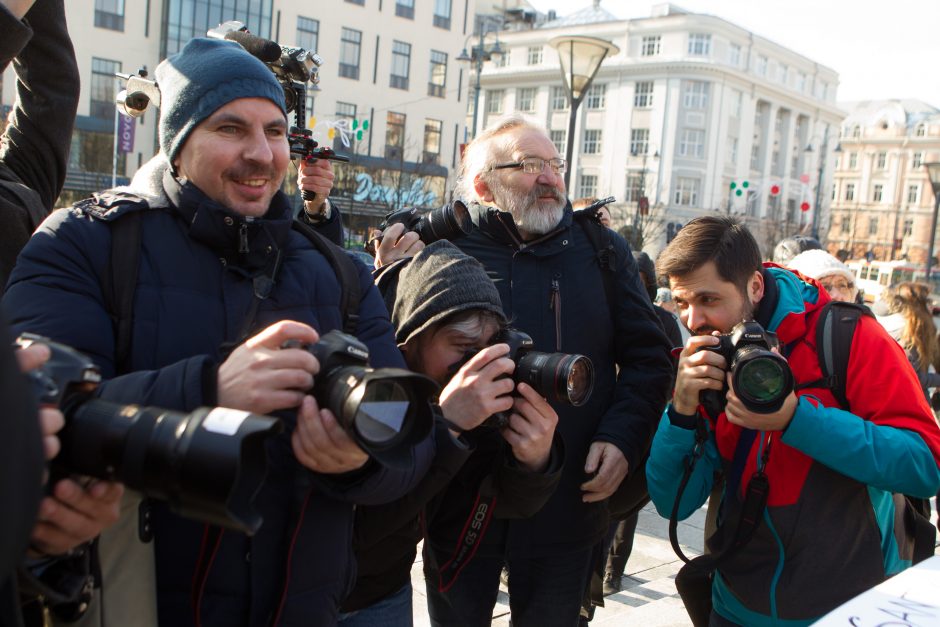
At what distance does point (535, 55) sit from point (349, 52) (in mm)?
29634

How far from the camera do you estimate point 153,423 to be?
125 cm

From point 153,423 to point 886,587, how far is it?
166 cm

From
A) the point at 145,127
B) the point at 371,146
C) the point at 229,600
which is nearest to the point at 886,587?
the point at 229,600

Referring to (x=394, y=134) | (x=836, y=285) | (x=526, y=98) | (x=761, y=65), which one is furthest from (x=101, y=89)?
(x=761, y=65)

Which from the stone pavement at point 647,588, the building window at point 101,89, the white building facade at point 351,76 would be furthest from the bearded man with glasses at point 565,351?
the building window at point 101,89

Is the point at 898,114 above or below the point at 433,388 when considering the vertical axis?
above

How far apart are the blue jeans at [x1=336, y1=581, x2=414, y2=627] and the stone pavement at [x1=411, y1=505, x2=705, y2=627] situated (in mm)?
1716

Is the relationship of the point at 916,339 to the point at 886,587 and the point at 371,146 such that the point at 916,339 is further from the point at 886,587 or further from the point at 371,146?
the point at 371,146

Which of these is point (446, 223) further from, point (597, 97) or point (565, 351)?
point (597, 97)

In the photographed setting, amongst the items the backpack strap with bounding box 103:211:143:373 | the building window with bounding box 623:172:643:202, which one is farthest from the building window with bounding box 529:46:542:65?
the backpack strap with bounding box 103:211:143:373

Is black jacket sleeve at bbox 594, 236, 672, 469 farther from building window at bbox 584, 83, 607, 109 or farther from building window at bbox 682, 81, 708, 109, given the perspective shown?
building window at bbox 584, 83, 607, 109

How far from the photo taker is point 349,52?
35.1 metres

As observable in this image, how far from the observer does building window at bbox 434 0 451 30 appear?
123 ft

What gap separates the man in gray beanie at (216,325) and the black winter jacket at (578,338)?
3.13 feet
